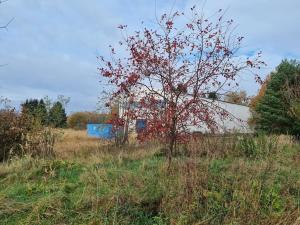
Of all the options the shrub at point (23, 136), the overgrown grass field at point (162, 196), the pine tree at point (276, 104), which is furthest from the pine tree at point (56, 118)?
the pine tree at point (276, 104)

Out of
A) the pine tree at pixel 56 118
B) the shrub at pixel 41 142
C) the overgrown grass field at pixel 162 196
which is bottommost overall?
the overgrown grass field at pixel 162 196

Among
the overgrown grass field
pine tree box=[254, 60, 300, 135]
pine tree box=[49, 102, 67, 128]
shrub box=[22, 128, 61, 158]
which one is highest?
pine tree box=[254, 60, 300, 135]

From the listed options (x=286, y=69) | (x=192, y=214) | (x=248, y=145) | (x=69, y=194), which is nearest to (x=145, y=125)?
(x=69, y=194)

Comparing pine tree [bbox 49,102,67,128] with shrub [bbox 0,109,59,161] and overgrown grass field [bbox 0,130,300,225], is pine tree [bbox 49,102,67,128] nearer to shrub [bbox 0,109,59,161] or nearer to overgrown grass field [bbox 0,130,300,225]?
shrub [bbox 0,109,59,161]

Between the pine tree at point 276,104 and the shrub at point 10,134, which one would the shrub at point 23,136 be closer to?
the shrub at point 10,134

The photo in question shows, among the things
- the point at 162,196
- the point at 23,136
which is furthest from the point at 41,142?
the point at 162,196

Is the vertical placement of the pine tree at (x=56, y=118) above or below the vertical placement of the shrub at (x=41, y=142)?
above

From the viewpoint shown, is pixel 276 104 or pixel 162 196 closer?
pixel 162 196

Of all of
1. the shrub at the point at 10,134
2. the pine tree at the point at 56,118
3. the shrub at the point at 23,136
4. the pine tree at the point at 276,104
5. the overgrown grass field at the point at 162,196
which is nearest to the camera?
the overgrown grass field at the point at 162,196

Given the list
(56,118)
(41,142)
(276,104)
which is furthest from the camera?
(276,104)

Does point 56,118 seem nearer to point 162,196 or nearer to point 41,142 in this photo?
point 41,142

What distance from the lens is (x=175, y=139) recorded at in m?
8.71

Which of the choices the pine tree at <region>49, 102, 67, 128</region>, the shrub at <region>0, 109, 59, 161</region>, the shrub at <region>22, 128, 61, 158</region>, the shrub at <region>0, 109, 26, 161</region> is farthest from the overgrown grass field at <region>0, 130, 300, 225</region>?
the pine tree at <region>49, 102, 67, 128</region>

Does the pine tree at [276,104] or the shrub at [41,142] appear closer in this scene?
the shrub at [41,142]
